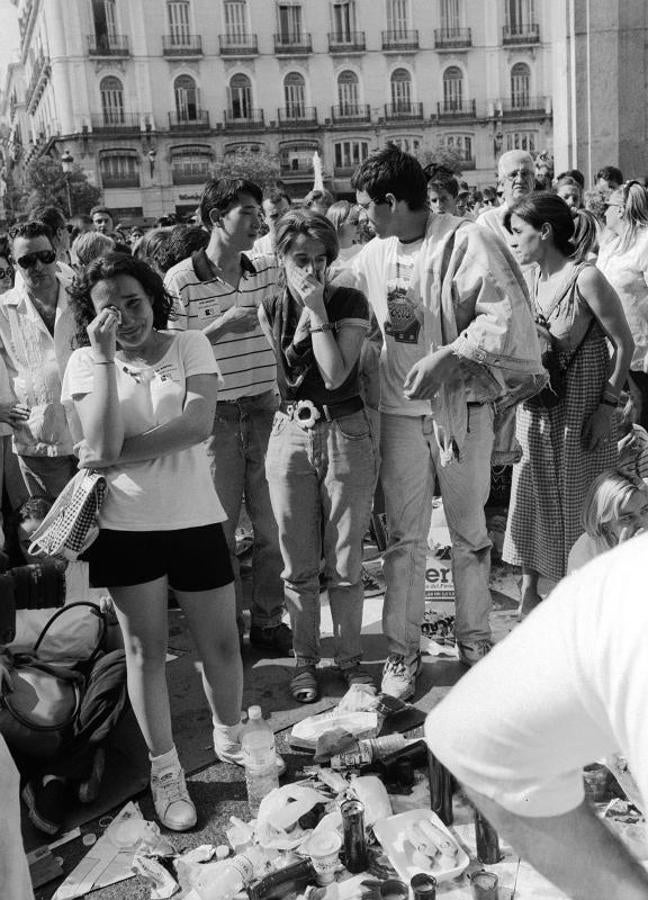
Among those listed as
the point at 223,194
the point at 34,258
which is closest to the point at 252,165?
the point at 34,258

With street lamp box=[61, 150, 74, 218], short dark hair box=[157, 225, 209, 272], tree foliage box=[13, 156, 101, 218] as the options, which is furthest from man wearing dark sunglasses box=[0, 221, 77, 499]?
tree foliage box=[13, 156, 101, 218]

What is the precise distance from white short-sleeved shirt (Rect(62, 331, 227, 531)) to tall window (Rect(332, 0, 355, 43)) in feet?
183

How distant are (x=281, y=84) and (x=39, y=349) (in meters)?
52.8

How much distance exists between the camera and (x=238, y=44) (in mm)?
52188

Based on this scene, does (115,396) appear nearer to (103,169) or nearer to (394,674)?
(394,674)

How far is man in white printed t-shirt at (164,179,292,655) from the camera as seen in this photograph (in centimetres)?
Answer: 378

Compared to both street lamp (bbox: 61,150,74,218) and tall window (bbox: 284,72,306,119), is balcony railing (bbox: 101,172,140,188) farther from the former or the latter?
tall window (bbox: 284,72,306,119)

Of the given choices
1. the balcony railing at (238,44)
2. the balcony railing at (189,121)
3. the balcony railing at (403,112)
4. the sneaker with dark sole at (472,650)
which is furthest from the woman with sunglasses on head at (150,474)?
the balcony railing at (403,112)

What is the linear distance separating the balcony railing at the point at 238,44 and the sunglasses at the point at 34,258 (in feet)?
172

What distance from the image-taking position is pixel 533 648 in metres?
0.93

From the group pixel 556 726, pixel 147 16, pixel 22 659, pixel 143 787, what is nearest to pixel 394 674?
pixel 143 787

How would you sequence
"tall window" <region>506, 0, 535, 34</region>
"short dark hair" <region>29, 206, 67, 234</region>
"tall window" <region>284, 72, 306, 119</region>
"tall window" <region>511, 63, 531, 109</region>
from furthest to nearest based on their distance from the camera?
1. "tall window" <region>511, 63, 531, 109</region>
2. "tall window" <region>506, 0, 535, 34</region>
3. "tall window" <region>284, 72, 306, 119</region>
4. "short dark hair" <region>29, 206, 67, 234</region>

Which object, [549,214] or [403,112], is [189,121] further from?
[549,214]

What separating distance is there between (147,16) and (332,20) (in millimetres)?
10997
